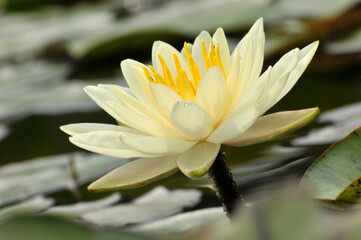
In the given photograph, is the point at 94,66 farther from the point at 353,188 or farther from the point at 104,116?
the point at 353,188

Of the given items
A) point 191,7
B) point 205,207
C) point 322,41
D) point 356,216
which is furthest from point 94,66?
point 356,216

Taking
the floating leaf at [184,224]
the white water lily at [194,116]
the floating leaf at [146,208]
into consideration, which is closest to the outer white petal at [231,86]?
the white water lily at [194,116]

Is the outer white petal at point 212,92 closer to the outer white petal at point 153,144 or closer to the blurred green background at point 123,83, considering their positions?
the outer white petal at point 153,144

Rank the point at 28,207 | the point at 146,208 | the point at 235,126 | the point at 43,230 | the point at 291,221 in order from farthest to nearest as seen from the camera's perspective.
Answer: the point at 28,207 → the point at 146,208 → the point at 235,126 → the point at 43,230 → the point at 291,221

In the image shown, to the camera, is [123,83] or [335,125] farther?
[123,83]

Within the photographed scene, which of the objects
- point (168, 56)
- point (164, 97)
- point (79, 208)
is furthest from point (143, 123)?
point (79, 208)

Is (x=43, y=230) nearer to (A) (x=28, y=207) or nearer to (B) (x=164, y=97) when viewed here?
(B) (x=164, y=97)
